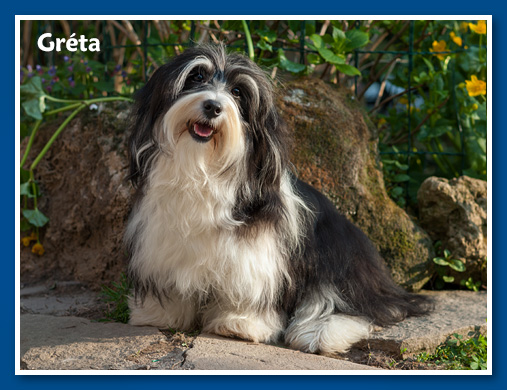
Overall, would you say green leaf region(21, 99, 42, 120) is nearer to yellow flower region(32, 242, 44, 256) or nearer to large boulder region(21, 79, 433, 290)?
large boulder region(21, 79, 433, 290)

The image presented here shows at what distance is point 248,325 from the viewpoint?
11.1ft

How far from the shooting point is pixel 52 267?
15.6 feet

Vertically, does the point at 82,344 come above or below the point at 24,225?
below

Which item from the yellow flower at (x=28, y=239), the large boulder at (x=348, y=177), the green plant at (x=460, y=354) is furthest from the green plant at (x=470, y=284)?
the yellow flower at (x=28, y=239)

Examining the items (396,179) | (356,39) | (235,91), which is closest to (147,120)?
(235,91)

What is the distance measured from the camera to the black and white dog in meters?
2.97

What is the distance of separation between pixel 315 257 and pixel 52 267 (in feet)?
7.18

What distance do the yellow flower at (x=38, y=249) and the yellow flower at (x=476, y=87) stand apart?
334 centimetres

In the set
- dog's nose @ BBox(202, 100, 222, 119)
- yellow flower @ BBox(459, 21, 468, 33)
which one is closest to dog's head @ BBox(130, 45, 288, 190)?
dog's nose @ BBox(202, 100, 222, 119)

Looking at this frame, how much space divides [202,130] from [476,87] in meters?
2.66

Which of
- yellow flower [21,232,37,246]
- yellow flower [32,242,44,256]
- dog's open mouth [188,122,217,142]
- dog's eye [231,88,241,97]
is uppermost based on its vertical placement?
dog's eye [231,88,241,97]

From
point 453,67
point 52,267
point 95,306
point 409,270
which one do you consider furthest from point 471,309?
point 52,267

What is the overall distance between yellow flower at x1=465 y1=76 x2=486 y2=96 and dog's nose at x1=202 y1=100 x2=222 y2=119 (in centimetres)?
261

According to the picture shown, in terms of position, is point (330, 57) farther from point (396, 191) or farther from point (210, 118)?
point (210, 118)
